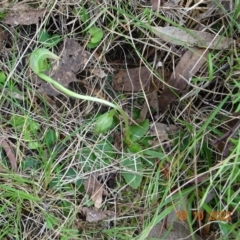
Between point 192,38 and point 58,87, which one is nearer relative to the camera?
point 58,87

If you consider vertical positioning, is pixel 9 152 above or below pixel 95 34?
below

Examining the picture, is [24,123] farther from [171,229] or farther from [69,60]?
[171,229]

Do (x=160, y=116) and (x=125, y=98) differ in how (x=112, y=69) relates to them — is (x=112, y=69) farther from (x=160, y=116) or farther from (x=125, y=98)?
(x=160, y=116)

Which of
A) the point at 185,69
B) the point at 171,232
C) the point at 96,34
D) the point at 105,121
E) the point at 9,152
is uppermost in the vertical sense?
the point at 96,34

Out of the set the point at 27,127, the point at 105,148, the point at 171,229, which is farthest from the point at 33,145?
the point at 171,229

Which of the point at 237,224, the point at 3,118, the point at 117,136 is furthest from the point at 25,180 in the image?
the point at 237,224

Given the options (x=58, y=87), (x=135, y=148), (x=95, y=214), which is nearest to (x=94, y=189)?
(x=95, y=214)

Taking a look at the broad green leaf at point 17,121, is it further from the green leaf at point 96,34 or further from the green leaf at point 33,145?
the green leaf at point 96,34

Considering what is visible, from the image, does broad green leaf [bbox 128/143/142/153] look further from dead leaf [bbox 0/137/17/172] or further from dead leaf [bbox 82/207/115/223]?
dead leaf [bbox 0/137/17/172]
